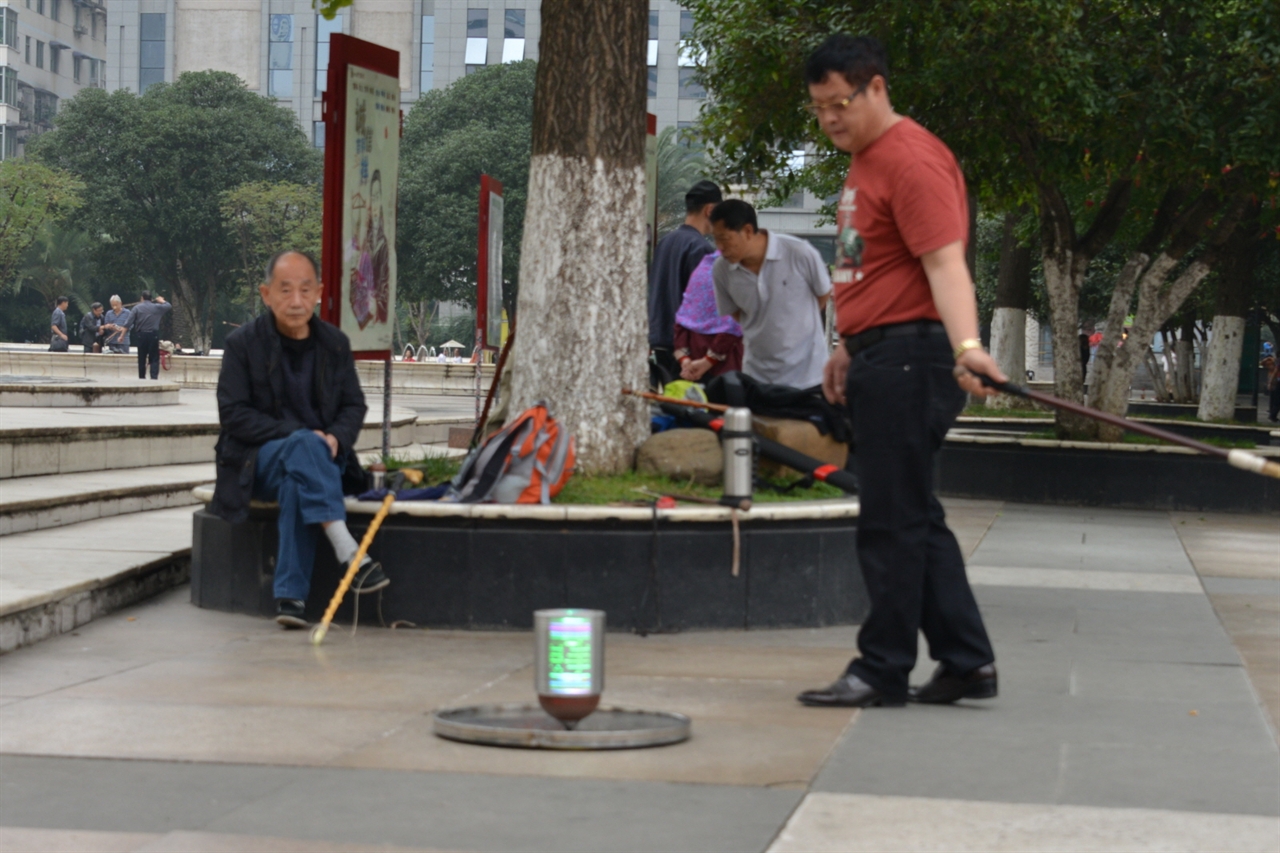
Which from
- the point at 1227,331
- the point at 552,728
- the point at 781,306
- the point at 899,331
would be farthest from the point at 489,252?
the point at 1227,331

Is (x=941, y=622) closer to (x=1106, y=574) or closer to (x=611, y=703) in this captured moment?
(x=611, y=703)

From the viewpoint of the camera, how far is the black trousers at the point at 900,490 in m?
5.13

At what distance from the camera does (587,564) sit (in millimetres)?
6863

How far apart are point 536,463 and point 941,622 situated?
2300mm

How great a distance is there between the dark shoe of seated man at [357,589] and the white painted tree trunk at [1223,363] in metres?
24.4

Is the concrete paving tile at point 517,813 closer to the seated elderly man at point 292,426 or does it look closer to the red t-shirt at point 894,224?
the red t-shirt at point 894,224

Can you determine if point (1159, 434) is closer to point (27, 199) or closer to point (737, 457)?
point (737, 457)

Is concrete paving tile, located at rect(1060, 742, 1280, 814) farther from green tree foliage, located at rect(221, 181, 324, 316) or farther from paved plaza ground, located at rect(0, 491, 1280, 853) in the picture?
green tree foliage, located at rect(221, 181, 324, 316)

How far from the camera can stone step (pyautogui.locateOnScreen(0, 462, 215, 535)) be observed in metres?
8.84

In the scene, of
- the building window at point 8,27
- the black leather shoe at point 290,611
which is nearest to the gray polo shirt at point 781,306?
the black leather shoe at point 290,611

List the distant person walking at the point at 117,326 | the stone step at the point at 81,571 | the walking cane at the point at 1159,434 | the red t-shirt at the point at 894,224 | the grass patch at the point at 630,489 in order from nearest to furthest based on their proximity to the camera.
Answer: the walking cane at the point at 1159,434, the red t-shirt at the point at 894,224, the stone step at the point at 81,571, the grass patch at the point at 630,489, the distant person walking at the point at 117,326

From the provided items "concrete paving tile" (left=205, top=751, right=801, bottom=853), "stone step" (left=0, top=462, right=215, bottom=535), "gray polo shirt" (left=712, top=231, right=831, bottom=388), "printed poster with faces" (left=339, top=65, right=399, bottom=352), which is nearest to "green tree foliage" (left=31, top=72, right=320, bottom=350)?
"stone step" (left=0, top=462, right=215, bottom=535)

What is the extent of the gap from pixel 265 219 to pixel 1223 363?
52.1 m

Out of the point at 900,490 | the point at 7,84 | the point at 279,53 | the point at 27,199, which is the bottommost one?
the point at 900,490
